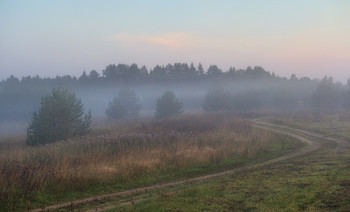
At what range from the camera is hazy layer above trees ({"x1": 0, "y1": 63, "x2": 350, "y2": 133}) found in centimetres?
6506

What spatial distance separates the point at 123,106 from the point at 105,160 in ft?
122

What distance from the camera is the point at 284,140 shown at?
23156 millimetres

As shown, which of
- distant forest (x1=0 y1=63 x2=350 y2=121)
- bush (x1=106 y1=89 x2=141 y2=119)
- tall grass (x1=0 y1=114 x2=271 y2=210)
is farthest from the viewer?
distant forest (x1=0 y1=63 x2=350 y2=121)

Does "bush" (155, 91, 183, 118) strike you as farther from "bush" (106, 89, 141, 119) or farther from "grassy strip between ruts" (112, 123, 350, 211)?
"grassy strip between ruts" (112, 123, 350, 211)

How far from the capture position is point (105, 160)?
42.5ft

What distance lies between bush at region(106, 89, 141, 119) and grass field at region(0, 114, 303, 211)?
30044mm

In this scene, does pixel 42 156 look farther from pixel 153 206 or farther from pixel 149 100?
pixel 149 100

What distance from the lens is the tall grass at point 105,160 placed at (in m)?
9.96

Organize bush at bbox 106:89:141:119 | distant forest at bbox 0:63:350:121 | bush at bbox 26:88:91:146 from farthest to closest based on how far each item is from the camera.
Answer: distant forest at bbox 0:63:350:121 → bush at bbox 106:89:141:119 → bush at bbox 26:88:91:146

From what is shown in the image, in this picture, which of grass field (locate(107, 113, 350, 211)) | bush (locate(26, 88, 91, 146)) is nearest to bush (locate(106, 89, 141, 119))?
bush (locate(26, 88, 91, 146))

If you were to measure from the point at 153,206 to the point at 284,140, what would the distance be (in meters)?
18.0

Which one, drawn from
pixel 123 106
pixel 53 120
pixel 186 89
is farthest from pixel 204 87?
pixel 53 120

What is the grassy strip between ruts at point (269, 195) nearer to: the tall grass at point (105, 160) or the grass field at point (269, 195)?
the grass field at point (269, 195)

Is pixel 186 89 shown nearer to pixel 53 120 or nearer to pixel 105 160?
pixel 53 120
